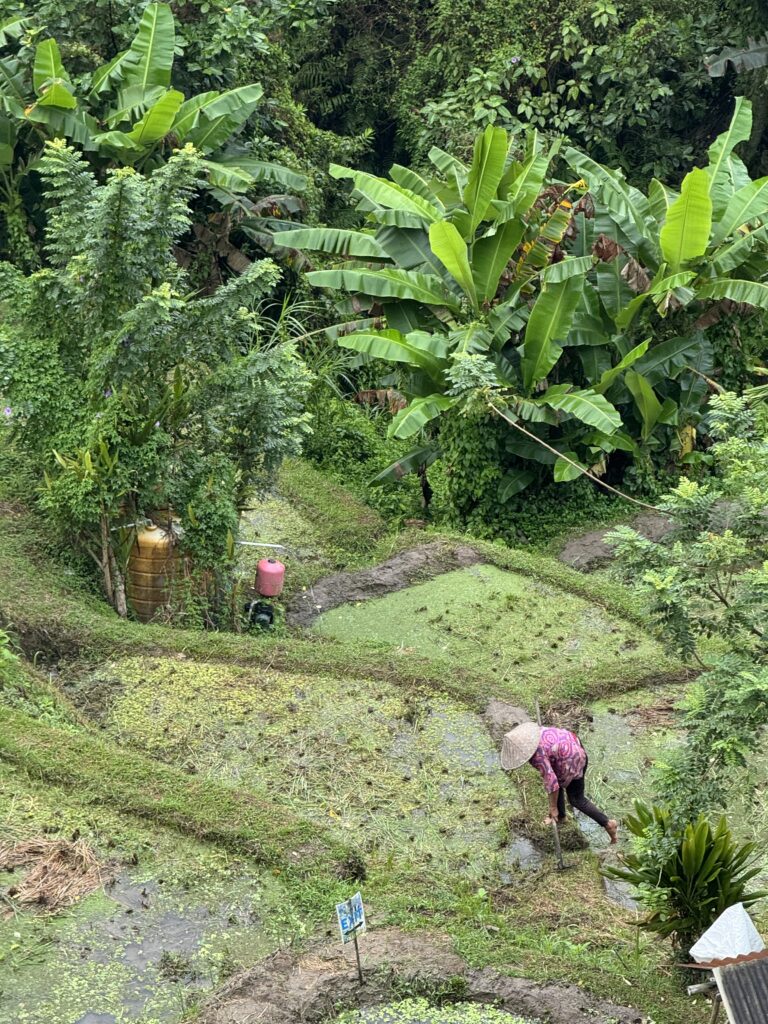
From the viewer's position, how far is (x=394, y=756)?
671 centimetres

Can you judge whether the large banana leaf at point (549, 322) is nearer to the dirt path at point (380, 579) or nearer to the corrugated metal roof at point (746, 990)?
the dirt path at point (380, 579)

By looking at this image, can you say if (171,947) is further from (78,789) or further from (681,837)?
(681,837)

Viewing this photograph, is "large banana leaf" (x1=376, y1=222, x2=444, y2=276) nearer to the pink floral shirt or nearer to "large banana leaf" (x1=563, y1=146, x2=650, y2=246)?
"large banana leaf" (x1=563, y1=146, x2=650, y2=246)

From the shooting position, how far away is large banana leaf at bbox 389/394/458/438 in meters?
9.54

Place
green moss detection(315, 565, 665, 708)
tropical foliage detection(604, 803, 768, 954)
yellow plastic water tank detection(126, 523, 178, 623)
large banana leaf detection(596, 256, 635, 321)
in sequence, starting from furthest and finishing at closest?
large banana leaf detection(596, 256, 635, 321), yellow plastic water tank detection(126, 523, 178, 623), green moss detection(315, 565, 665, 708), tropical foliage detection(604, 803, 768, 954)

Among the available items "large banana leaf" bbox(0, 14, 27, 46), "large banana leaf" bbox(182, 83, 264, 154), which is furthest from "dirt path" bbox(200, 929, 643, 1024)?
"large banana leaf" bbox(0, 14, 27, 46)

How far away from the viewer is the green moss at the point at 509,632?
7.79m

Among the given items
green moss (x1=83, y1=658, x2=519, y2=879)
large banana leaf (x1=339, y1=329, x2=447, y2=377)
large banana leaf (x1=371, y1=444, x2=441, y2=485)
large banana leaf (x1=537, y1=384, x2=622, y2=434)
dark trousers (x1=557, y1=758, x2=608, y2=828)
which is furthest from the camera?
large banana leaf (x1=371, y1=444, x2=441, y2=485)

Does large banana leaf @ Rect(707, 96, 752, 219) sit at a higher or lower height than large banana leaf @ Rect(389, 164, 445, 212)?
higher

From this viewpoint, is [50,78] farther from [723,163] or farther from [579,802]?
[579,802]

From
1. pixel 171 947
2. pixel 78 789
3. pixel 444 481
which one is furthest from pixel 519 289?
pixel 171 947

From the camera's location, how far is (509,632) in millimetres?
8414

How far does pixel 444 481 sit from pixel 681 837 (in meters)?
5.90

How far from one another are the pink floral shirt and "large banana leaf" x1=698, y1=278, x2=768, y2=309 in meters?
5.28
